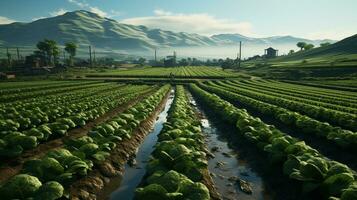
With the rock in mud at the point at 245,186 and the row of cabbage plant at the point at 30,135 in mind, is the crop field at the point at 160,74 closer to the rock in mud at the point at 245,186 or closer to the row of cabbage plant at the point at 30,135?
the row of cabbage plant at the point at 30,135

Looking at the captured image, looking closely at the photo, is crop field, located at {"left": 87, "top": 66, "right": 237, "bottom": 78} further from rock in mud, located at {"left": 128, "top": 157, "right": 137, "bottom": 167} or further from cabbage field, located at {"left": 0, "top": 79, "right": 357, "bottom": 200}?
rock in mud, located at {"left": 128, "top": 157, "right": 137, "bottom": 167}

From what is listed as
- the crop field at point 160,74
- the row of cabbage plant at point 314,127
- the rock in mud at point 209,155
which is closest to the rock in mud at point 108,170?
the rock in mud at point 209,155

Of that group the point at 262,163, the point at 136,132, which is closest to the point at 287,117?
the point at 262,163

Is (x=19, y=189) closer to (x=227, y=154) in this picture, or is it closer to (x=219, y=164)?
(x=219, y=164)

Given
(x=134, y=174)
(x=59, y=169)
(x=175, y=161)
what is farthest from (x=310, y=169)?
(x=59, y=169)

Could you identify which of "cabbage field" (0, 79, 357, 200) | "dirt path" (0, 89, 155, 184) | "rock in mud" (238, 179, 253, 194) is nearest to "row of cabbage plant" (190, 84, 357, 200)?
"cabbage field" (0, 79, 357, 200)

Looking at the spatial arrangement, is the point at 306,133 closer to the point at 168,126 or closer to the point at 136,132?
the point at 168,126
